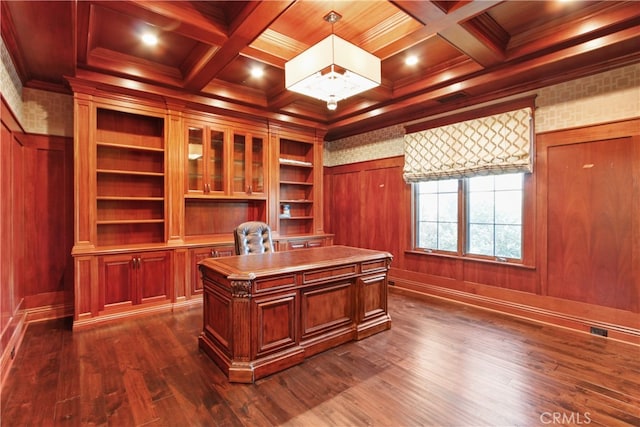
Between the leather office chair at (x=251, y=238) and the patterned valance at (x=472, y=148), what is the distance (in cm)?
256

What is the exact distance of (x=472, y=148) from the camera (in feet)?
13.7

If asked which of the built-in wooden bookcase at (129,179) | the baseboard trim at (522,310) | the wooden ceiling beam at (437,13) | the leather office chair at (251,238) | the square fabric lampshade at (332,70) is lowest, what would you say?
the baseboard trim at (522,310)

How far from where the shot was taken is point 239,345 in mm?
2424

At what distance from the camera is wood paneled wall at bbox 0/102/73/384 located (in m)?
3.34

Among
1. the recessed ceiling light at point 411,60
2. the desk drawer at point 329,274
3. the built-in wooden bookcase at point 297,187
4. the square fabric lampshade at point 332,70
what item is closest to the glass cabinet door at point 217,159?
the built-in wooden bookcase at point 297,187

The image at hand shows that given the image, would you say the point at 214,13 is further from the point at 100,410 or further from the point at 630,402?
the point at 630,402

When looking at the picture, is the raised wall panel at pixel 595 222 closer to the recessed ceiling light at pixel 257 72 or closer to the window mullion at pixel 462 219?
the window mullion at pixel 462 219

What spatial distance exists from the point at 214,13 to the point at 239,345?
2.86 meters

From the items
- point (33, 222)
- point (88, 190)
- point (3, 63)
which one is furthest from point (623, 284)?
point (33, 222)

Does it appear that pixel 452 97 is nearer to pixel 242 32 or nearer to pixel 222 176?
pixel 242 32

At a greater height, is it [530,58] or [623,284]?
[530,58]

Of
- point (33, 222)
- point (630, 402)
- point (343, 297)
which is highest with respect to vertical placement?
point (33, 222)

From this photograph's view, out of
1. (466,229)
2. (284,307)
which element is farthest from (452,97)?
(284,307)

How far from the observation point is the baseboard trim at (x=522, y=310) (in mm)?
3125
